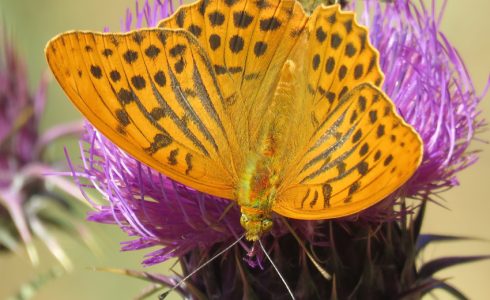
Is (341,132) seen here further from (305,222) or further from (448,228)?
(448,228)

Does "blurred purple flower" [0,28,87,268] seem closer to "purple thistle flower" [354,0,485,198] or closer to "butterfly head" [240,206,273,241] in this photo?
"butterfly head" [240,206,273,241]

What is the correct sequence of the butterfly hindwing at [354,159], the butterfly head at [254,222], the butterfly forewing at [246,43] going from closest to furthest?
the butterfly hindwing at [354,159] < the butterfly head at [254,222] < the butterfly forewing at [246,43]

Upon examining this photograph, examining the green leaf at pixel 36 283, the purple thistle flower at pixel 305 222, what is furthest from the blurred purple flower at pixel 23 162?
the purple thistle flower at pixel 305 222

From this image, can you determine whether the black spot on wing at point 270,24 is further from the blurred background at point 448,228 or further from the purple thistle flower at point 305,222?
the blurred background at point 448,228

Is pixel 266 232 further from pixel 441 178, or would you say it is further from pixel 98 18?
pixel 98 18

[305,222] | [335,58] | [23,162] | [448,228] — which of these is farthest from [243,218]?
[448,228]

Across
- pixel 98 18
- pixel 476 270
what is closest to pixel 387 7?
pixel 476 270
